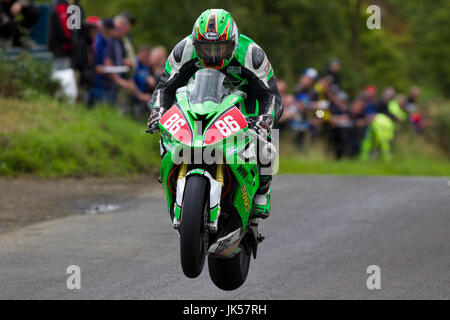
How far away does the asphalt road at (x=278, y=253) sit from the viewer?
25.7 feet

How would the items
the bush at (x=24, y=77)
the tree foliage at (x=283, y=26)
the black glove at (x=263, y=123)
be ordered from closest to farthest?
the black glove at (x=263, y=123) → the bush at (x=24, y=77) → the tree foliage at (x=283, y=26)

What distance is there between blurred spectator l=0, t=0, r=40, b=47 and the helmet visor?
9.49 m

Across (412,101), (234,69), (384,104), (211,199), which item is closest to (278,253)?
(234,69)

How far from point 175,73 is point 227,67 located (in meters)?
0.42

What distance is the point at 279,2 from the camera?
86.5 ft

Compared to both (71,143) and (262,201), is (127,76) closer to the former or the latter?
(71,143)

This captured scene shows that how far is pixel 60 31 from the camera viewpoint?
16344 mm

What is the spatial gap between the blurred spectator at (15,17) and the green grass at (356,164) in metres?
5.24

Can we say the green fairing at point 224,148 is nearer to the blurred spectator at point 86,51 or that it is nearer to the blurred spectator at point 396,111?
the blurred spectator at point 86,51

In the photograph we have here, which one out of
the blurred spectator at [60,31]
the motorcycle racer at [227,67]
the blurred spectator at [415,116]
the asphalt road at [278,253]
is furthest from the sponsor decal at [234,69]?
the blurred spectator at [415,116]

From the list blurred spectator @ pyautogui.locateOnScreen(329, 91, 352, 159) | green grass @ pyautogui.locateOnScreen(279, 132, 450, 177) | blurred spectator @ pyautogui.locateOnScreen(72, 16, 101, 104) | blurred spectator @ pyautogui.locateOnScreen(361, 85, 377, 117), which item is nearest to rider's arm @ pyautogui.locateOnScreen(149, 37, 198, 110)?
blurred spectator @ pyautogui.locateOnScreen(72, 16, 101, 104)
